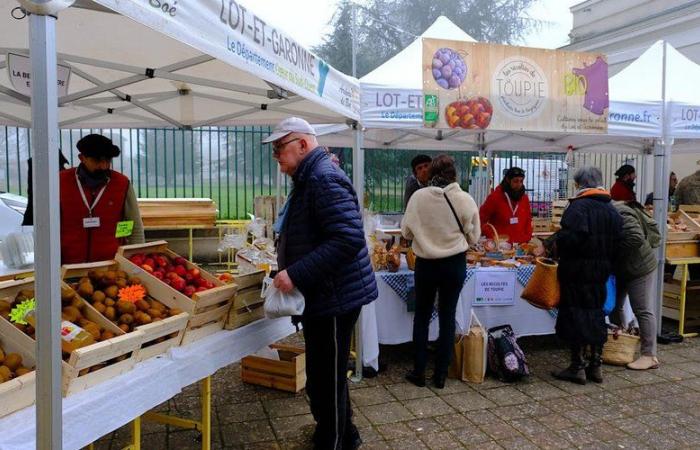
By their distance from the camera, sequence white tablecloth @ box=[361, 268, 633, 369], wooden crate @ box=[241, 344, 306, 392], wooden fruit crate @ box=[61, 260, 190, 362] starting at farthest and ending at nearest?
white tablecloth @ box=[361, 268, 633, 369] < wooden crate @ box=[241, 344, 306, 392] < wooden fruit crate @ box=[61, 260, 190, 362]

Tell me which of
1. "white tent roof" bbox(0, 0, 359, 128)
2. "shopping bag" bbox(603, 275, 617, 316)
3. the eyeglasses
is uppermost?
"white tent roof" bbox(0, 0, 359, 128)

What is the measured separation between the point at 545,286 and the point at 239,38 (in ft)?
10.2

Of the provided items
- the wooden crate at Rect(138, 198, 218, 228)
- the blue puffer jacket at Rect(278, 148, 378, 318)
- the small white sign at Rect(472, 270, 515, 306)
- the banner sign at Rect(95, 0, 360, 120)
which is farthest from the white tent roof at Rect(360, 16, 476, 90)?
the wooden crate at Rect(138, 198, 218, 228)

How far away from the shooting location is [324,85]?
11.5 feet

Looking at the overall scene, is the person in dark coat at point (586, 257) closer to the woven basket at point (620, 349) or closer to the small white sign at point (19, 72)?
the woven basket at point (620, 349)

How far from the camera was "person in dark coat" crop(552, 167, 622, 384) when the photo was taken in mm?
4160

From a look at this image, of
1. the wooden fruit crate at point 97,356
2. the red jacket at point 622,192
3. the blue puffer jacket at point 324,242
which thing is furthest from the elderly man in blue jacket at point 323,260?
the red jacket at point 622,192

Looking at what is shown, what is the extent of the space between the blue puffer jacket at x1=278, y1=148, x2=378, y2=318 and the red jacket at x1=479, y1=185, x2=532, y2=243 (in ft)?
10.3

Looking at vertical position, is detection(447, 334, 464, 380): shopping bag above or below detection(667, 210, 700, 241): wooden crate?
below

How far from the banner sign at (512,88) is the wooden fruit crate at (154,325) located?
2697mm

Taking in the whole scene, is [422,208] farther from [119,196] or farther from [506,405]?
[119,196]

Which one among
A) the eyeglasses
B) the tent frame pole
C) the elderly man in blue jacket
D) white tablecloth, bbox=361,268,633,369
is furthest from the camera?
white tablecloth, bbox=361,268,633,369

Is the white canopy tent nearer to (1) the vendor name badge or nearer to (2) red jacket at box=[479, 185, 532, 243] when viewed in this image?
(1) the vendor name badge

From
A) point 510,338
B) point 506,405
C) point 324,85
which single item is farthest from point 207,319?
point 510,338
